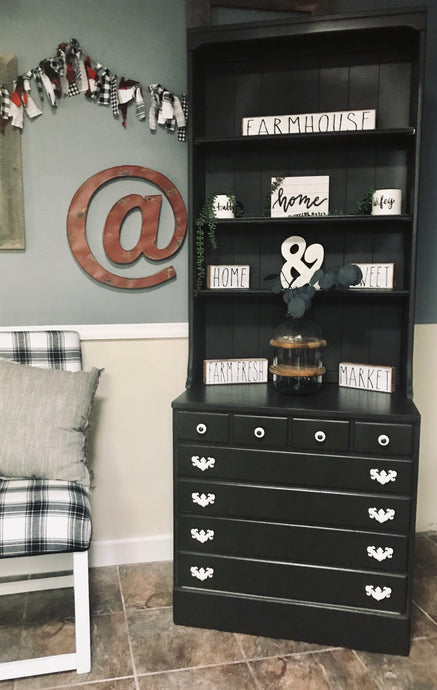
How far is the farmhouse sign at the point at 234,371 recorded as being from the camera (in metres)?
2.19

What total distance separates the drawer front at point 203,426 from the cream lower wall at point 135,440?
→ 1.68 feet

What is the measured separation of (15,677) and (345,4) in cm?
273

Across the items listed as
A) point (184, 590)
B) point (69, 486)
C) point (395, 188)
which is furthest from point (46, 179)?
point (184, 590)

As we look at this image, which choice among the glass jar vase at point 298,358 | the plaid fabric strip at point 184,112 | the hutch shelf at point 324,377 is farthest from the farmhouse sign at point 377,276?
the plaid fabric strip at point 184,112

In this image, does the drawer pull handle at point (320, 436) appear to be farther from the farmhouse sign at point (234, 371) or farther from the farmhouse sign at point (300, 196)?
the farmhouse sign at point (300, 196)

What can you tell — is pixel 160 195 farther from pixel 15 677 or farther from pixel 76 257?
pixel 15 677

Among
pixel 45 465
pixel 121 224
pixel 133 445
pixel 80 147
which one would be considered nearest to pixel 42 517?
pixel 45 465

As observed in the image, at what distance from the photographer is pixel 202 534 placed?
77.1 inches

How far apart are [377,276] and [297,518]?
95cm

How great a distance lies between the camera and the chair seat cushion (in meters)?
1.64

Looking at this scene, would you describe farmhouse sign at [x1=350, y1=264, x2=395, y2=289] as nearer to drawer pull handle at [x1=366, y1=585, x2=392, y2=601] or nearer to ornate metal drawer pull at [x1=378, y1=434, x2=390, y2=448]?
ornate metal drawer pull at [x1=378, y1=434, x2=390, y2=448]

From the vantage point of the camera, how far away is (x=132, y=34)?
2.23 m

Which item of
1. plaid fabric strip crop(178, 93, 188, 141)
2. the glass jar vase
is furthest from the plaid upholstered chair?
plaid fabric strip crop(178, 93, 188, 141)

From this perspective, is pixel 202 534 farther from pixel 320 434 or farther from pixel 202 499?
pixel 320 434
